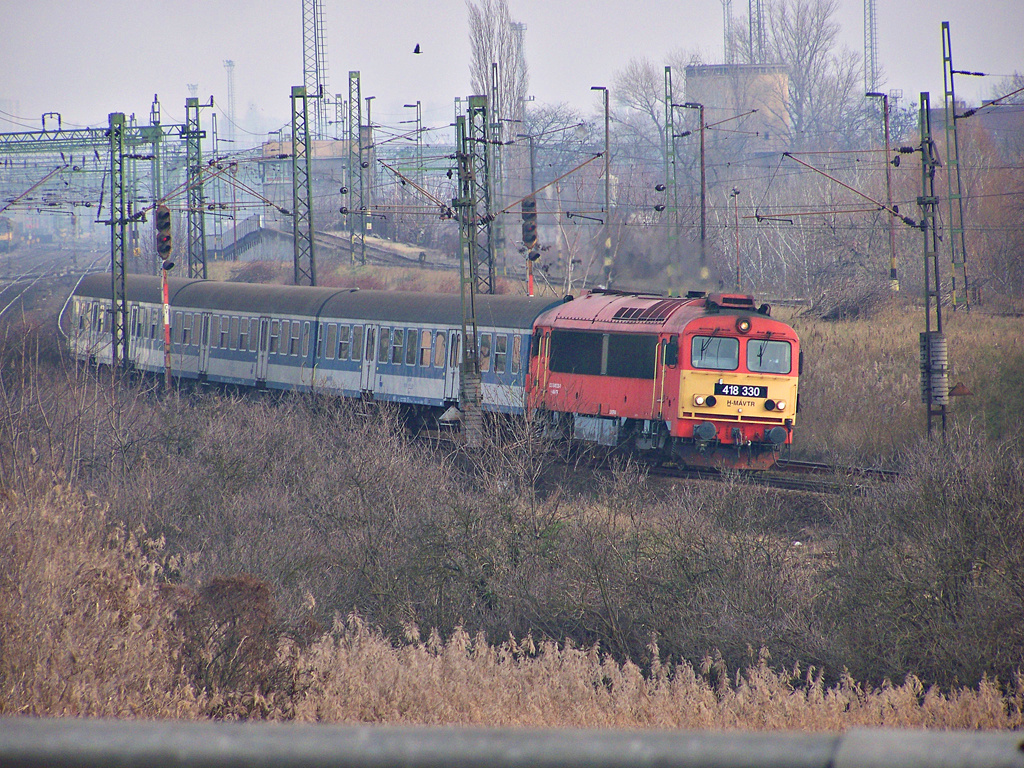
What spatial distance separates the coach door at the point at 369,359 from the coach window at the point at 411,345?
3.55 ft

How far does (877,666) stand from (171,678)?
22.5 feet

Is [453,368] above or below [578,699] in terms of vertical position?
above

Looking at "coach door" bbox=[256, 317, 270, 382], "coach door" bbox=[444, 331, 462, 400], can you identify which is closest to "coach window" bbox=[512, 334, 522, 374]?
"coach door" bbox=[444, 331, 462, 400]

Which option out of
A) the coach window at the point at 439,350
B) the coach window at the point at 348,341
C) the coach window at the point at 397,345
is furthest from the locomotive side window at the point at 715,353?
the coach window at the point at 348,341

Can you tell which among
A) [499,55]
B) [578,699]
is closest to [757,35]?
[499,55]

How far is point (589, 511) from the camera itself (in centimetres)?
1608

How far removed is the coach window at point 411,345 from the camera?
22.3 metres

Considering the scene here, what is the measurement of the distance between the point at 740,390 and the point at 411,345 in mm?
8131

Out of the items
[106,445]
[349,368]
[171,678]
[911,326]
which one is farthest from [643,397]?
[911,326]

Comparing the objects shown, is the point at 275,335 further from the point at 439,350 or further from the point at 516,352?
the point at 516,352

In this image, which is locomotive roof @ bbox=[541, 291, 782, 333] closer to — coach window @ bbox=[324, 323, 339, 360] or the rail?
coach window @ bbox=[324, 323, 339, 360]

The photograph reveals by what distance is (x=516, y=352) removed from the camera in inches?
804

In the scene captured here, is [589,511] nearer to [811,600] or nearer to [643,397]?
[643,397]

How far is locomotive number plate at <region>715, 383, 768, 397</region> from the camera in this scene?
58.2 feet
